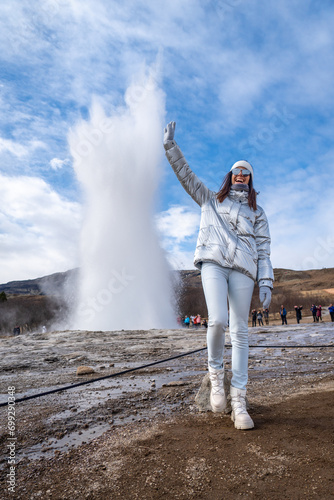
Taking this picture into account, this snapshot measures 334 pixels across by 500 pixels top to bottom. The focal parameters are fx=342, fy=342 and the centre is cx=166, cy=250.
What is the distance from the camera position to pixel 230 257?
319 cm

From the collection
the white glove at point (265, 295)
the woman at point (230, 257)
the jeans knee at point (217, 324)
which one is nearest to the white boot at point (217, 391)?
the woman at point (230, 257)

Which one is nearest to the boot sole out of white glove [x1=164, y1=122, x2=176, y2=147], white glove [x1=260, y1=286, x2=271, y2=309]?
white glove [x1=260, y1=286, x2=271, y2=309]

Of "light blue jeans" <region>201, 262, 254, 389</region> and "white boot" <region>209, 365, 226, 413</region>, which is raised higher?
"light blue jeans" <region>201, 262, 254, 389</region>

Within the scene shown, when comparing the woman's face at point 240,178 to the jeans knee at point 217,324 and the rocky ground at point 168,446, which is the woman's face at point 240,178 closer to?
the jeans knee at point 217,324

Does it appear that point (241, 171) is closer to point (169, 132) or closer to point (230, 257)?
point (169, 132)

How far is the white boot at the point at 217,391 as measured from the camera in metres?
3.23

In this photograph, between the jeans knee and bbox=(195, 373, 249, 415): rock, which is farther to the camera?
bbox=(195, 373, 249, 415): rock

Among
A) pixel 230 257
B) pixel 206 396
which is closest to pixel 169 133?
pixel 230 257

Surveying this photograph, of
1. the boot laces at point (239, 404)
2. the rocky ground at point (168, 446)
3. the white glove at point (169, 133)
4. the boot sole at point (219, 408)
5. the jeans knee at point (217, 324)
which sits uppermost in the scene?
the white glove at point (169, 133)

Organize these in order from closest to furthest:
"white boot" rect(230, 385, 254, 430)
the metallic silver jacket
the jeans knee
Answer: "white boot" rect(230, 385, 254, 430)
the jeans knee
the metallic silver jacket

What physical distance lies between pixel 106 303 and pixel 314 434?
88.2ft

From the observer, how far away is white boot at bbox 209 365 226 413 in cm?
323

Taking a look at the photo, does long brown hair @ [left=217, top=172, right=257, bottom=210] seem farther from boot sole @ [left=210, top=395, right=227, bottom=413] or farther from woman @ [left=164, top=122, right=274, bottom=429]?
boot sole @ [left=210, top=395, right=227, bottom=413]

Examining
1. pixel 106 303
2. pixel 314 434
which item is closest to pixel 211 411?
pixel 314 434
